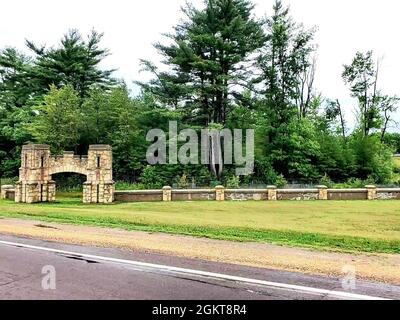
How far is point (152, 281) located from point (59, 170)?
2234 cm

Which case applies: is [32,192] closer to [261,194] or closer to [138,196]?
[138,196]

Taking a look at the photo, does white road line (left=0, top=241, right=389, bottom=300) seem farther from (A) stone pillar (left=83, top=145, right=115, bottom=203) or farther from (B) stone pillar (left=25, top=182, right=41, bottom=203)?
(B) stone pillar (left=25, top=182, right=41, bottom=203)

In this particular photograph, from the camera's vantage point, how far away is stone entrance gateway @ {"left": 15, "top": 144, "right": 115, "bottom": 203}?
25.4 meters

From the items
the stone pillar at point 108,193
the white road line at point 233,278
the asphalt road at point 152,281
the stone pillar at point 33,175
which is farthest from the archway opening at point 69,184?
the asphalt road at point 152,281

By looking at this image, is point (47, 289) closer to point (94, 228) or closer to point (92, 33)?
point (94, 228)

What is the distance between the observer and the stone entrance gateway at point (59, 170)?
2542 centimetres

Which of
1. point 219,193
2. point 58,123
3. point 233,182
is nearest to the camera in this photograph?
point 219,193

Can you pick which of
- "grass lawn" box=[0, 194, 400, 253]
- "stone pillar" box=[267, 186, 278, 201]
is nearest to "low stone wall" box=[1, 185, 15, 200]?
"grass lawn" box=[0, 194, 400, 253]

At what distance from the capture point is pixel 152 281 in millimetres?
6094

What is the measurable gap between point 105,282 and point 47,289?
840mm

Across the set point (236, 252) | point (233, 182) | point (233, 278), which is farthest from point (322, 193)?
point (233, 278)

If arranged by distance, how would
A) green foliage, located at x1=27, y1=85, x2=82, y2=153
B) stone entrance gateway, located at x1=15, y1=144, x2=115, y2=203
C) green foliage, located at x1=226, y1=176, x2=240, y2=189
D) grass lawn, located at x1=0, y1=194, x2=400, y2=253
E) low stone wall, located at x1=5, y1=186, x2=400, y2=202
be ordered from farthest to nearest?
green foliage, located at x1=27, y1=85, x2=82, y2=153
green foliage, located at x1=226, y1=176, x2=240, y2=189
low stone wall, located at x1=5, y1=186, x2=400, y2=202
stone entrance gateway, located at x1=15, y1=144, x2=115, y2=203
grass lawn, located at x1=0, y1=194, x2=400, y2=253

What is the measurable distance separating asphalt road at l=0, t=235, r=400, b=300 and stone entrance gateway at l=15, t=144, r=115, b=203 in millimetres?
17656
